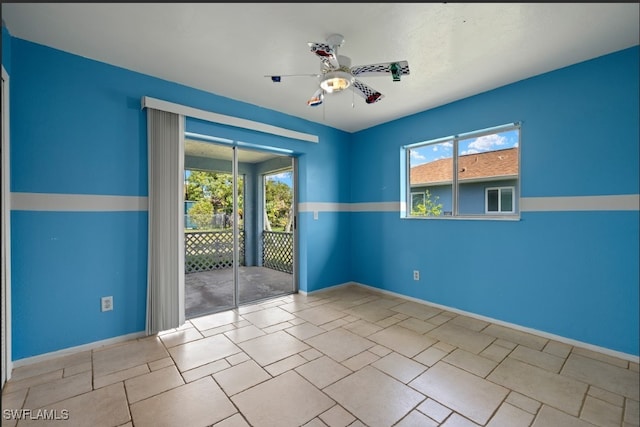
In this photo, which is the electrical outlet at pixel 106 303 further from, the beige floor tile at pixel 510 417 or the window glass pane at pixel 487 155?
the window glass pane at pixel 487 155

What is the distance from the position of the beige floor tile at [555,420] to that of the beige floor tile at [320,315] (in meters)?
1.89

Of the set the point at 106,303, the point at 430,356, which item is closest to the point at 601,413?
the point at 430,356

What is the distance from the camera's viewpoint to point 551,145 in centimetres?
260

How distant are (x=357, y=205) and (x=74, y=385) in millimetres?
3840

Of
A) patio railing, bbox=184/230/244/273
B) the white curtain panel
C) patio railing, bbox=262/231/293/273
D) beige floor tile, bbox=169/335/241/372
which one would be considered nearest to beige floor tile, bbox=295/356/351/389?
beige floor tile, bbox=169/335/241/372

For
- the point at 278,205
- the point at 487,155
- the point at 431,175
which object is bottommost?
the point at 278,205

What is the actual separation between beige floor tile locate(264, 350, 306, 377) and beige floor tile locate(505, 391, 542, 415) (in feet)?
4.82

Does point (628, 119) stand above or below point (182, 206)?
above

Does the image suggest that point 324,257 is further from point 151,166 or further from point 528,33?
point 528,33

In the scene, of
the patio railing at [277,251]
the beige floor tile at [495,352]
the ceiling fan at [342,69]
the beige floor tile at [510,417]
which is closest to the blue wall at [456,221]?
the beige floor tile at [495,352]

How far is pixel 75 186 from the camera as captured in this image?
2.36 metres

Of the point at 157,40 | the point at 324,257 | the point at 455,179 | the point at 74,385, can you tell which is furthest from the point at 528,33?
the point at 74,385

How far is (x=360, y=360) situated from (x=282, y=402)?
2.53 ft

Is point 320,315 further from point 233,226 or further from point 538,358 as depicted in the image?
point 538,358
